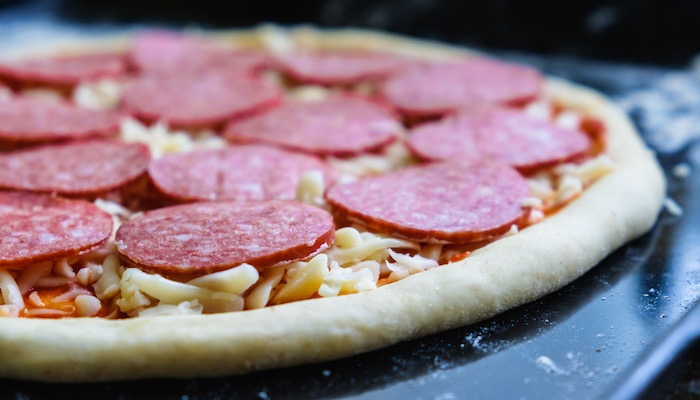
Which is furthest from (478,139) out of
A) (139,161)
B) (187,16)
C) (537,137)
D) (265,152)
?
(187,16)

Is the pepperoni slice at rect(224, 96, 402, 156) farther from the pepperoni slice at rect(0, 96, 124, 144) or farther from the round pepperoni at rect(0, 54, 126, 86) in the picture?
the round pepperoni at rect(0, 54, 126, 86)

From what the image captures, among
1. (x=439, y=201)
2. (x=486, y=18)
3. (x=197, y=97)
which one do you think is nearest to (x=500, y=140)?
(x=439, y=201)

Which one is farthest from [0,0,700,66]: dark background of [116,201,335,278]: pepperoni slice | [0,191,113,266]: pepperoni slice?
[0,191,113,266]: pepperoni slice

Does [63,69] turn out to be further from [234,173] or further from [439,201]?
[439,201]

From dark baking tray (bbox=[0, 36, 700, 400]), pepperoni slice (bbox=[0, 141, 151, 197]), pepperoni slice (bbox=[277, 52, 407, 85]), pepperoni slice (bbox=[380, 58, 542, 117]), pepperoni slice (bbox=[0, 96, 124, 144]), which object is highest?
pepperoni slice (bbox=[380, 58, 542, 117])

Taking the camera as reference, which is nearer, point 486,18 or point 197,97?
point 197,97

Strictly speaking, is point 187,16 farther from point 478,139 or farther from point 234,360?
point 234,360
